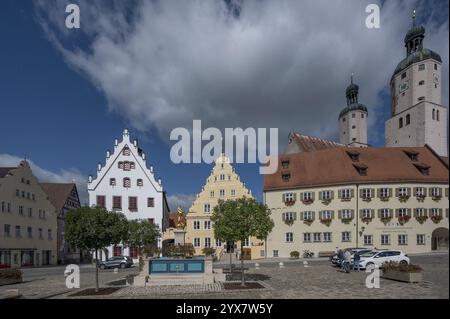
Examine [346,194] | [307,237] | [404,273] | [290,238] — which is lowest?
[290,238]

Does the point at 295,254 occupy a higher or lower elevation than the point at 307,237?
lower

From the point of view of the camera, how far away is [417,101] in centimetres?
5791

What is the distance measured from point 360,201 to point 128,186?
2949 centimetres

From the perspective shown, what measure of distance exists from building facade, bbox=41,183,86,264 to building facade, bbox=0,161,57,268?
161cm

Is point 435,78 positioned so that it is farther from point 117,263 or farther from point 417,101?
point 117,263

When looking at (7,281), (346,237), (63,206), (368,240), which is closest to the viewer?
(7,281)

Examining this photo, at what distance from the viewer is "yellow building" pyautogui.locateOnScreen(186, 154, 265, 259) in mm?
45375

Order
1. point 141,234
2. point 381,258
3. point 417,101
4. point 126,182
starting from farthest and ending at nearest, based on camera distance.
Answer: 1. point 417,101
2. point 126,182
3. point 141,234
4. point 381,258

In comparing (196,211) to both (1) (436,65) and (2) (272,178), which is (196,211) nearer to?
(2) (272,178)

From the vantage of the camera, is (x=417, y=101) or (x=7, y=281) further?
(x=417, y=101)

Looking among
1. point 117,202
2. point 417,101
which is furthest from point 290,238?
point 417,101

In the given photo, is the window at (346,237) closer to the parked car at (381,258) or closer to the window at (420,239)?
the window at (420,239)

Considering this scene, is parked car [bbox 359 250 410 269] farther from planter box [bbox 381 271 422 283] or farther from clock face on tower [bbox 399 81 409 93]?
clock face on tower [bbox 399 81 409 93]

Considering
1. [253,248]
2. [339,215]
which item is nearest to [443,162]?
[339,215]
